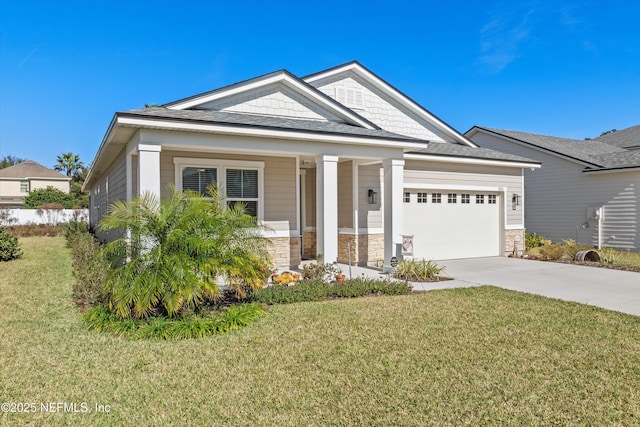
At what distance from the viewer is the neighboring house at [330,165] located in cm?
870

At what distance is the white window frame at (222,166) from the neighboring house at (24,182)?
40.5 metres

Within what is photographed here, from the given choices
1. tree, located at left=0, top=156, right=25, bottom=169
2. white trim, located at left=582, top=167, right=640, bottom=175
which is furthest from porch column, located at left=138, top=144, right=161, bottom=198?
tree, located at left=0, top=156, right=25, bottom=169

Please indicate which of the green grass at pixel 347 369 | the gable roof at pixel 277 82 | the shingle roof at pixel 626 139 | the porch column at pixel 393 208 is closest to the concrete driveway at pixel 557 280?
the green grass at pixel 347 369

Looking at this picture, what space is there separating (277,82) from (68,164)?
5962cm

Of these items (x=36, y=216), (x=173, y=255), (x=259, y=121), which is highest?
(x=259, y=121)

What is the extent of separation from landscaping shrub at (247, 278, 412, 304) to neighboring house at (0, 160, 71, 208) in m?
44.0

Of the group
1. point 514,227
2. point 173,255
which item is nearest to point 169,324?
point 173,255

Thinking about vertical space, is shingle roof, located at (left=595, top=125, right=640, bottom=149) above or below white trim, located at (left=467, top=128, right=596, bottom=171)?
above

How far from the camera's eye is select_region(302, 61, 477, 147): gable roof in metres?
13.5

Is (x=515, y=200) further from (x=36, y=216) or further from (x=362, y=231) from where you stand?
(x=36, y=216)

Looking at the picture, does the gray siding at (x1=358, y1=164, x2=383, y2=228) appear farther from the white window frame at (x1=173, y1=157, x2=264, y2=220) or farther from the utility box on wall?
the utility box on wall

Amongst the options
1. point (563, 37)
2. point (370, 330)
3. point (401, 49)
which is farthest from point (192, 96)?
point (563, 37)

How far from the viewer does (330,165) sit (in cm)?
970

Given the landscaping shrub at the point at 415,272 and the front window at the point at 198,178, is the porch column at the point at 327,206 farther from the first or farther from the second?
the front window at the point at 198,178
